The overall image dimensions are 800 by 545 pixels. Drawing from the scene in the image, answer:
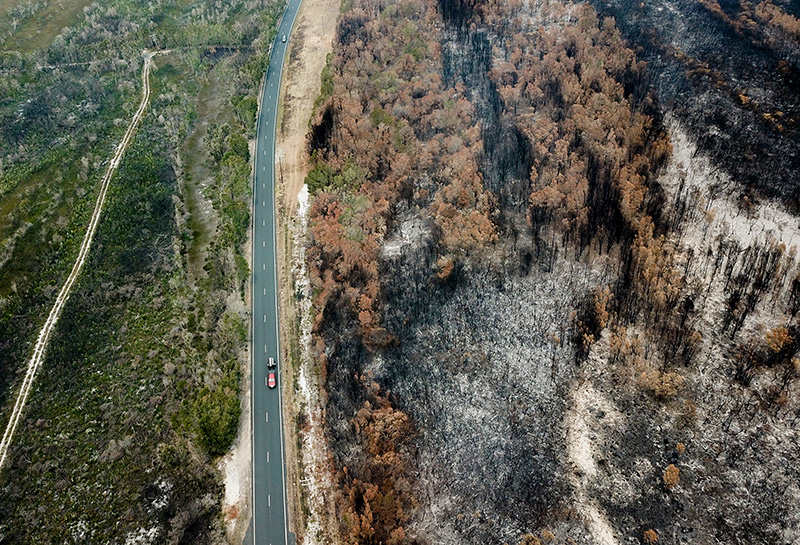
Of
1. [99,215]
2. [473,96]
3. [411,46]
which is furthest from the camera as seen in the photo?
[411,46]

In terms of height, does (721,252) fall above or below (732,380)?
above

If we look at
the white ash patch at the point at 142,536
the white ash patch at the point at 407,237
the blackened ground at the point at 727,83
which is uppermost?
the blackened ground at the point at 727,83

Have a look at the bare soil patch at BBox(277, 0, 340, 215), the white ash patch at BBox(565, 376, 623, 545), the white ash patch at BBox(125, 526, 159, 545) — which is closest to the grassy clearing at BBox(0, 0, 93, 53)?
the bare soil patch at BBox(277, 0, 340, 215)

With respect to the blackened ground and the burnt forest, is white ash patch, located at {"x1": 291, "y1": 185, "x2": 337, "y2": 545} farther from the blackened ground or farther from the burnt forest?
the blackened ground

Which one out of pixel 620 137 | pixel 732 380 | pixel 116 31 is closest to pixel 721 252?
pixel 732 380

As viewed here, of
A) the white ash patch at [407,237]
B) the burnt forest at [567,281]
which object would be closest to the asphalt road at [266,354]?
the burnt forest at [567,281]

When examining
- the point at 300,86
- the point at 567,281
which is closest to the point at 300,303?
the point at 567,281

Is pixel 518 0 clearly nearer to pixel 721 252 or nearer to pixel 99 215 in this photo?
pixel 721 252

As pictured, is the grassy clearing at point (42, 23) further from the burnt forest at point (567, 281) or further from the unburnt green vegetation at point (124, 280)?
the burnt forest at point (567, 281)
